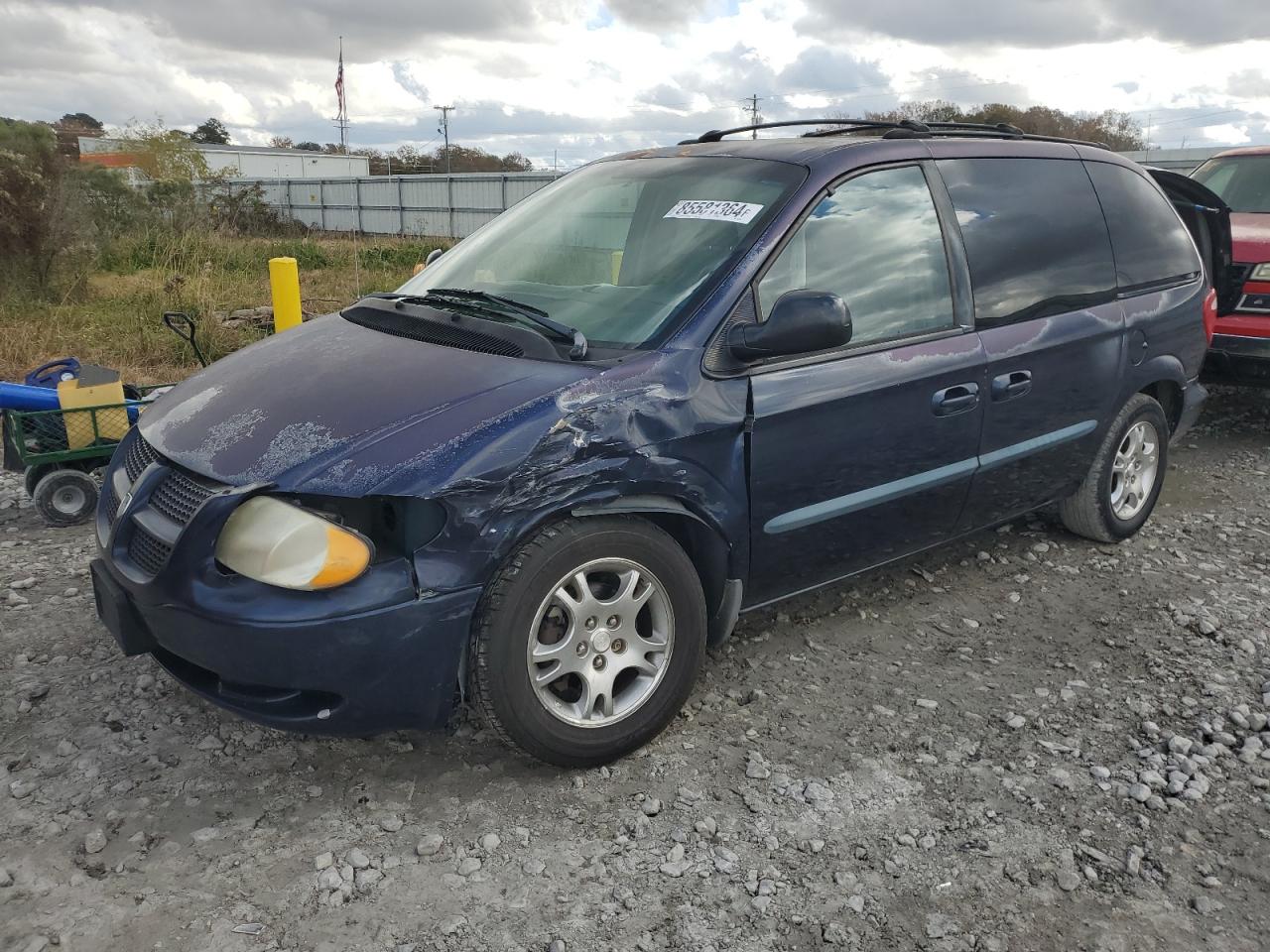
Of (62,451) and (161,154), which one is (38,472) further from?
(161,154)

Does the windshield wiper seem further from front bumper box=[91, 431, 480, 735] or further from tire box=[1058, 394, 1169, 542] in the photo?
tire box=[1058, 394, 1169, 542]

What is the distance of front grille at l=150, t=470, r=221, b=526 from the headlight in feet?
0.59

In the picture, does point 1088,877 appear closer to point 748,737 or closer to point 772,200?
point 748,737

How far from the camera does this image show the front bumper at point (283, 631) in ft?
8.25

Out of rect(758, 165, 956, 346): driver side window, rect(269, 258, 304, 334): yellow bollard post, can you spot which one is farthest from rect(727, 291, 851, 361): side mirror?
rect(269, 258, 304, 334): yellow bollard post

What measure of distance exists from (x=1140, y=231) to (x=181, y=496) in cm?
411

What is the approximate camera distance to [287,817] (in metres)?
2.78

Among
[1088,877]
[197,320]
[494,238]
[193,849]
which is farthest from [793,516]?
[197,320]

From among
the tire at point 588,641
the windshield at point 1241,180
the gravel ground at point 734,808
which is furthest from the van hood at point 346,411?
the windshield at point 1241,180

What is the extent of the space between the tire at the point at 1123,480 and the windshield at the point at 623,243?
7.27ft

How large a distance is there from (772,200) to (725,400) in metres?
0.74

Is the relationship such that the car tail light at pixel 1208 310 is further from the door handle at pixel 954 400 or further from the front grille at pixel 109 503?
the front grille at pixel 109 503

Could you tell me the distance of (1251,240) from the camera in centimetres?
691

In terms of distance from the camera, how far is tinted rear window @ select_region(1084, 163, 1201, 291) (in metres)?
4.41
